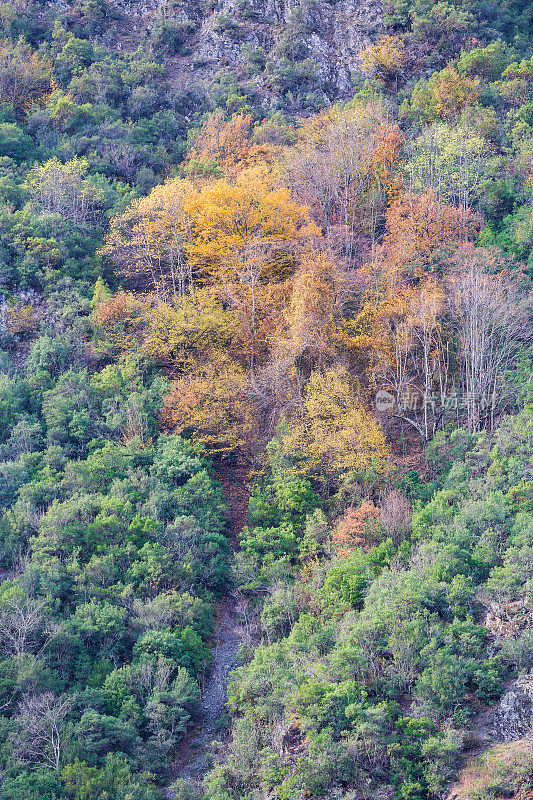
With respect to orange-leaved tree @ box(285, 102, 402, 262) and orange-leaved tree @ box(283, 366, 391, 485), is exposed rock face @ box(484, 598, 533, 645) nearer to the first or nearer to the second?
orange-leaved tree @ box(283, 366, 391, 485)

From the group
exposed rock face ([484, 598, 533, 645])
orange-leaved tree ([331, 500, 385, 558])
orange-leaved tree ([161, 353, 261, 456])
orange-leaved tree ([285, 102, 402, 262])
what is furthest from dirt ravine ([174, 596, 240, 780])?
orange-leaved tree ([285, 102, 402, 262])

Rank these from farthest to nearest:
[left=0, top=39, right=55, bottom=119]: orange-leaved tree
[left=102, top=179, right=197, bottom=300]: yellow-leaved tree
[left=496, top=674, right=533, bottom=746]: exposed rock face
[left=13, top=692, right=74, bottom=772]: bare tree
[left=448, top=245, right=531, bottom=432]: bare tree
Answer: [left=0, top=39, right=55, bottom=119]: orange-leaved tree < [left=102, top=179, right=197, bottom=300]: yellow-leaved tree < [left=448, top=245, right=531, bottom=432]: bare tree < [left=13, top=692, right=74, bottom=772]: bare tree < [left=496, top=674, right=533, bottom=746]: exposed rock face

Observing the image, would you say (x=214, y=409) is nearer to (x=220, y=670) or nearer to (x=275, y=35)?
(x=220, y=670)

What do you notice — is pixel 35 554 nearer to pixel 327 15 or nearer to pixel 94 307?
pixel 94 307

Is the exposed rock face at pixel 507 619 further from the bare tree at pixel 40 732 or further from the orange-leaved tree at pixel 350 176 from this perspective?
the orange-leaved tree at pixel 350 176

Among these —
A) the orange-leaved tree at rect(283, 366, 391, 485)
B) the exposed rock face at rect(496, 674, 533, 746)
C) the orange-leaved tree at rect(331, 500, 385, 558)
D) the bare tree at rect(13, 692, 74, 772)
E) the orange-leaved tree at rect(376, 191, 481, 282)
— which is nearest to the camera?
the exposed rock face at rect(496, 674, 533, 746)

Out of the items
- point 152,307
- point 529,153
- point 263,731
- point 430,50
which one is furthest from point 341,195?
point 263,731

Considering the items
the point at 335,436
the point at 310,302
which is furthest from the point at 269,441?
the point at 310,302
